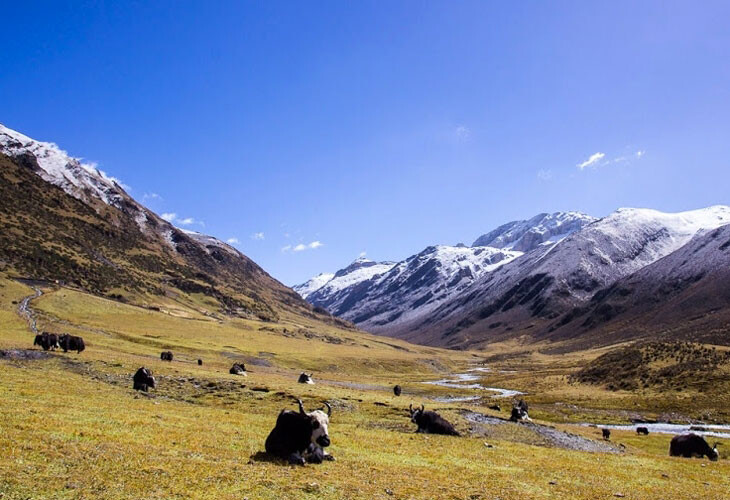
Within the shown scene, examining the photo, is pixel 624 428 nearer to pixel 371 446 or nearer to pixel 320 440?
pixel 371 446

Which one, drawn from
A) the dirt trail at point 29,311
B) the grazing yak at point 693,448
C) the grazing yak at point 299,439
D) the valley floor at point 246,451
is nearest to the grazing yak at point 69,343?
the valley floor at point 246,451

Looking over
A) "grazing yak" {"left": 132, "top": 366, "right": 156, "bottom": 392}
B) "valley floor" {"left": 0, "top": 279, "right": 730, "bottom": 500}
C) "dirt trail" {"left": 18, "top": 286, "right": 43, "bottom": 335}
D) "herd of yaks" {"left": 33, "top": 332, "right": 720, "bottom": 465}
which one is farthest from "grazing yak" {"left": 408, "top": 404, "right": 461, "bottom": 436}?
"dirt trail" {"left": 18, "top": 286, "right": 43, "bottom": 335}

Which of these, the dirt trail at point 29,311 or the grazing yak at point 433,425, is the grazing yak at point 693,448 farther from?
the dirt trail at point 29,311

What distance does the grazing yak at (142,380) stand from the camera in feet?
120

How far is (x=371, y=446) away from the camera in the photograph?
2358 centimetres

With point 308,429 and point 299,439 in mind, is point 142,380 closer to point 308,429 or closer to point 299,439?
point 299,439

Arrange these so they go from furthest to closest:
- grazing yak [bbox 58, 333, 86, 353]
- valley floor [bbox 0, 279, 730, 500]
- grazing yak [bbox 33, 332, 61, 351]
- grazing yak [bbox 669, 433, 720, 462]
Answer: grazing yak [bbox 58, 333, 86, 353] < grazing yak [bbox 33, 332, 61, 351] < grazing yak [bbox 669, 433, 720, 462] < valley floor [bbox 0, 279, 730, 500]

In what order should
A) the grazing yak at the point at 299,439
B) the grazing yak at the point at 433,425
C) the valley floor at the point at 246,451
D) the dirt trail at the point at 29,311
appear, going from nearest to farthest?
the valley floor at the point at 246,451, the grazing yak at the point at 299,439, the grazing yak at the point at 433,425, the dirt trail at the point at 29,311

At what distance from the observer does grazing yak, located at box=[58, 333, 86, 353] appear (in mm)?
52219

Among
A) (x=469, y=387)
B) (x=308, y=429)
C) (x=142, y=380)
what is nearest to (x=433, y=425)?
(x=308, y=429)

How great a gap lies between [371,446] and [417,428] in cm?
949

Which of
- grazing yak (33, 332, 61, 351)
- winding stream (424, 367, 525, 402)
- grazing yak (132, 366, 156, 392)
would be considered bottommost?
winding stream (424, 367, 525, 402)

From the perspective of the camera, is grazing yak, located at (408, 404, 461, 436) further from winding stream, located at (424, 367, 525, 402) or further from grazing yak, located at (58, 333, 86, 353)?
grazing yak, located at (58, 333, 86, 353)

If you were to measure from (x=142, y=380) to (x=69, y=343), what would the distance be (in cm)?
2203
